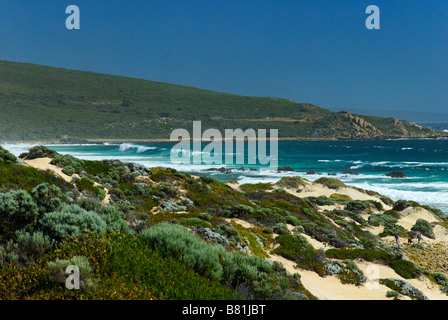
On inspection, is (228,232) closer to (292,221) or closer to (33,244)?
(292,221)

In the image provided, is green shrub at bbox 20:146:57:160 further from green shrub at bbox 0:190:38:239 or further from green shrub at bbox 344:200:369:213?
green shrub at bbox 344:200:369:213

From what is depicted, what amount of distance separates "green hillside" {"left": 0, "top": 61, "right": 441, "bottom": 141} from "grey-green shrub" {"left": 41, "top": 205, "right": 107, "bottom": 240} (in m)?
109

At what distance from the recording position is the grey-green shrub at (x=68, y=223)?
5336 millimetres

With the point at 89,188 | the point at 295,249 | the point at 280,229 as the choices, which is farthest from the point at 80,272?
the point at 280,229

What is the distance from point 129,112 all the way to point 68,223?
155 m

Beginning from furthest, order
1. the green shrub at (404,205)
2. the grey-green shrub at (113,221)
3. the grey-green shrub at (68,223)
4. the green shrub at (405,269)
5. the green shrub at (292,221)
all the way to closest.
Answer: the green shrub at (404,205) → the green shrub at (292,221) → the green shrub at (405,269) → the grey-green shrub at (113,221) → the grey-green shrub at (68,223)

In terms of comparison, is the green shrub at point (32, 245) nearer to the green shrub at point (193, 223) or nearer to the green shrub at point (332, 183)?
the green shrub at point (193, 223)

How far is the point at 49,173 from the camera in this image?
1098cm

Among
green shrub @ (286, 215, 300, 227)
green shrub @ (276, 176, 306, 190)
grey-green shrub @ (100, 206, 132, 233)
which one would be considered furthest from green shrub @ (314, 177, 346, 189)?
grey-green shrub @ (100, 206, 132, 233)

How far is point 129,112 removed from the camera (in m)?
152

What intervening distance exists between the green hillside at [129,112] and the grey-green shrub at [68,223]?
10918cm

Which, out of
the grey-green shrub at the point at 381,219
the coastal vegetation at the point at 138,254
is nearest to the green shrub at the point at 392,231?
the grey-green shrub at the point at 381,219
